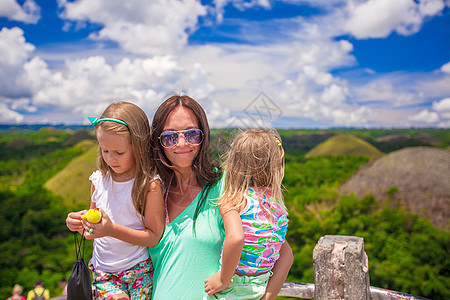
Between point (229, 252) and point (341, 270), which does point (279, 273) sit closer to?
point (229, 252)

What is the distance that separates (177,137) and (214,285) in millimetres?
758

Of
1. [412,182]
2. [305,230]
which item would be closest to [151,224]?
[305,230]

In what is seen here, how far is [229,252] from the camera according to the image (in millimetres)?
1625

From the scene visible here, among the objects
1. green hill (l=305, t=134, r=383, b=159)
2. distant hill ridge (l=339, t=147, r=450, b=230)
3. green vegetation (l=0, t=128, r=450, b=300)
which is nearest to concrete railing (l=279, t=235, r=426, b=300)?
green vegetation (l=0, t=128, r=450, b=300)

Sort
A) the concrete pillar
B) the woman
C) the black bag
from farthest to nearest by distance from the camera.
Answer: the concrete pillar
the woman
the black bag

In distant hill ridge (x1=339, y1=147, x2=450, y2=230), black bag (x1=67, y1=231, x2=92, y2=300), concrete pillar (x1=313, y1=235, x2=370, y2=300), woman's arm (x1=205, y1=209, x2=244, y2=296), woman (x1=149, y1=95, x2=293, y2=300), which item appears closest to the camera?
woman's arm (x1=205, y1=209, x2=244, y2=296)

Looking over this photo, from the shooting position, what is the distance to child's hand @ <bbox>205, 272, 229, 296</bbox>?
1.72 m

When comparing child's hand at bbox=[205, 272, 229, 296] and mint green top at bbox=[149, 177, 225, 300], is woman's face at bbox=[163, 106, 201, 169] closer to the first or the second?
mint green top at bbox=[149, 177, 225, 300]

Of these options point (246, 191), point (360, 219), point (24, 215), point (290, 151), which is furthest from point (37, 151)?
point (246, 191)

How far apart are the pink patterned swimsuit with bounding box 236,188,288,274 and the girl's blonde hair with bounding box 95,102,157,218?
21.3 inches

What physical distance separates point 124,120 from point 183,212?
0.58 meters

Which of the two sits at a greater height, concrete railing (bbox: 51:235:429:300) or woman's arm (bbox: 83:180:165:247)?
woman's arm (bbox: 83:180:165:247)

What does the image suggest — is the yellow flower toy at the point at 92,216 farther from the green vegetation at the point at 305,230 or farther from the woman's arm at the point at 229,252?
the green vegetation at the point at 305,230

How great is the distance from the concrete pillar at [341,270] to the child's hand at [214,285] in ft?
2.95
